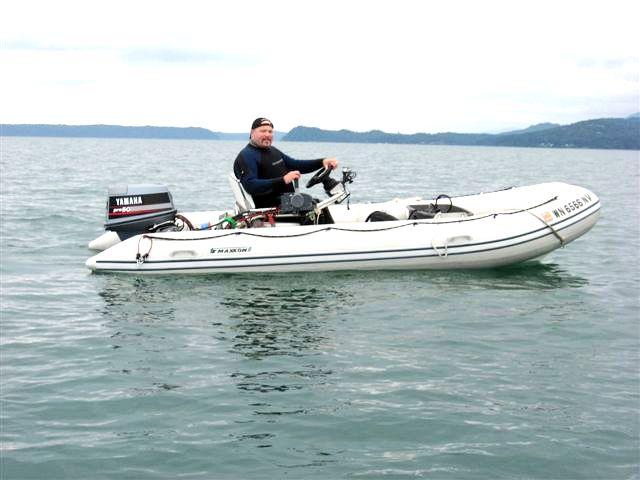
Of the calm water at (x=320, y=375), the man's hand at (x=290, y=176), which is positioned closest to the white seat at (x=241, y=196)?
the man's hand at (x=290, y=176)

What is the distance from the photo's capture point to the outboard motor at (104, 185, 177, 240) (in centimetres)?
938

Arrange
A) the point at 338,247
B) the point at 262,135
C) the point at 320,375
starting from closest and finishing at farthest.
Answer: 1. the point at 320,375
2. the point at 338,247
3. the point at 262,135

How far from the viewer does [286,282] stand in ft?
28.5

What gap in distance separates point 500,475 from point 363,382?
150 cm

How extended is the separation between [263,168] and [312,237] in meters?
1.10

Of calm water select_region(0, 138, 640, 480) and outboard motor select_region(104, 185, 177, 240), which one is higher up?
outboard motor select_region(104, 185, 177, 240)

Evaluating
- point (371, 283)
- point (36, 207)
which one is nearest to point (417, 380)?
point (371, 283)

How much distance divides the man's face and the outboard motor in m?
1.49

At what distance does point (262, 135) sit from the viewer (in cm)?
919

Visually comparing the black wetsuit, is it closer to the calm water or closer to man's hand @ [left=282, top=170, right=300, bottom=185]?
man's hand @ [left=282, top=170, right=300, bottom=185]

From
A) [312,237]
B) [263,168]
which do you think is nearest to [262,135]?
[263,168]

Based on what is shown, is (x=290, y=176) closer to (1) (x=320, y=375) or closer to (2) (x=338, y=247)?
(2) (x=338, y=247)

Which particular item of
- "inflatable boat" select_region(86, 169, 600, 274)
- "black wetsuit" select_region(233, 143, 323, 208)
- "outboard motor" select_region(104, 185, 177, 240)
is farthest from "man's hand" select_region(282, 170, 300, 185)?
"outboard motor" select_region(104, 185, 177, 240)

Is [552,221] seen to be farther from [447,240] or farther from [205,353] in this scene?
[205,353]
